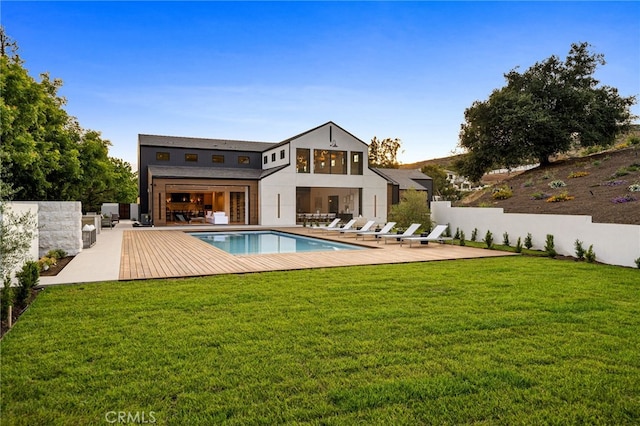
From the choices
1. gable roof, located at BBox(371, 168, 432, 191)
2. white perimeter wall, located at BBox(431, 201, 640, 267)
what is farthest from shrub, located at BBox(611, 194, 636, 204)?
gable roof, located at BBox(371, 168, 432, 191)

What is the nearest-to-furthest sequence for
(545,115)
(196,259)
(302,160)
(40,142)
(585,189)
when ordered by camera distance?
1. (196,259)
2. (40,142)
3. (585,189)
4. (545,115)
5. (302,160)

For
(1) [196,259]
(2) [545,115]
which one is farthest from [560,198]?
(1) [196,259]

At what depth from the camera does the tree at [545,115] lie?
2141cm

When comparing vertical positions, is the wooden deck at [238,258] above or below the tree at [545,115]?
below

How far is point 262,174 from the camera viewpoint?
27734 millimetres

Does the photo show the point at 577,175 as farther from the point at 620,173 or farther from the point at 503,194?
the point at 503,194

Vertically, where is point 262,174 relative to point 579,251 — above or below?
above

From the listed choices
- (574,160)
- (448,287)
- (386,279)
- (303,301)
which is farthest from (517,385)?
(574,160)

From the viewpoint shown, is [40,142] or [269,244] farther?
[269,244]

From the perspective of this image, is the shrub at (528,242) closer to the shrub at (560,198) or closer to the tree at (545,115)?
the shrub at (560,198)

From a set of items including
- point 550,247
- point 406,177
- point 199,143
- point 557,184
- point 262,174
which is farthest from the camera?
point 406,177

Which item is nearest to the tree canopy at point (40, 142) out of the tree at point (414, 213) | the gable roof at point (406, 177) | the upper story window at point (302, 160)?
the upper story window at point (302, 160)

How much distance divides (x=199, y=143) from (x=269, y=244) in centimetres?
1725

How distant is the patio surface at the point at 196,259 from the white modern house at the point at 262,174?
12.9 m
